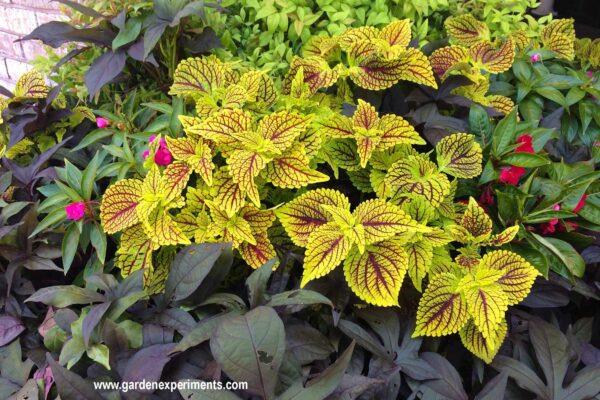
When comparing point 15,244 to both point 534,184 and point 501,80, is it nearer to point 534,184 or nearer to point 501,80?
point 534,184

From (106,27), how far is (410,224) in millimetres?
985

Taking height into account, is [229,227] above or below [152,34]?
below

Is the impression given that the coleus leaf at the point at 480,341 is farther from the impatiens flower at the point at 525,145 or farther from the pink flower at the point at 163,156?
the pink flower at the point at 163,156

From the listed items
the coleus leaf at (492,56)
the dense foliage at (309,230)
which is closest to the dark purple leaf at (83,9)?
the dense foliage at (309,230)

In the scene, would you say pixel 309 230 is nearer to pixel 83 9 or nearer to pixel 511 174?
pixel 511 174

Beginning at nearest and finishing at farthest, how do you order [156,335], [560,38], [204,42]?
[156,335] < [204,42] < [560,38]

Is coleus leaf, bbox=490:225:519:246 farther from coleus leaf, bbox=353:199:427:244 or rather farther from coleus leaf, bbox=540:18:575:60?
coleus leaf, bbox=540:18:575:60

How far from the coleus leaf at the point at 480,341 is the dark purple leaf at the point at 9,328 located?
0.91 meters

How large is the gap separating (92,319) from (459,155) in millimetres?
791

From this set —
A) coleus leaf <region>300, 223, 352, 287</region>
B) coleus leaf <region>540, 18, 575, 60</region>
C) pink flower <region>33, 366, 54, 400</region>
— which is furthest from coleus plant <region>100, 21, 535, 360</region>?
coleus leaf <region>540, 18, 575, 60</region>

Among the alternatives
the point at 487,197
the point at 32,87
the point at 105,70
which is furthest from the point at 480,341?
the point at 32,87

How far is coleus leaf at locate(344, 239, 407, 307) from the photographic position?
956mm

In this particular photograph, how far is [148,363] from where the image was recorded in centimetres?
89

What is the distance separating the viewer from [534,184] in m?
1.17
